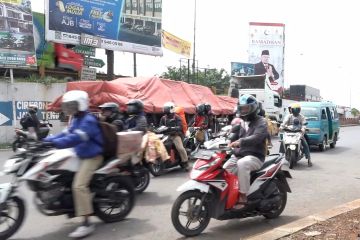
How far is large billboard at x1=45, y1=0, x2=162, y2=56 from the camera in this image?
22.1 meters

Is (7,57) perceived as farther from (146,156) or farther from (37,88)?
(146,156)

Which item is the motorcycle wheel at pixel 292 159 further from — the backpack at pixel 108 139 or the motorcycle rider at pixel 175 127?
the backpack at pixel 108 139

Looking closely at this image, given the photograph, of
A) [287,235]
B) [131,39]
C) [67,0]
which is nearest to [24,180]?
[287,235]

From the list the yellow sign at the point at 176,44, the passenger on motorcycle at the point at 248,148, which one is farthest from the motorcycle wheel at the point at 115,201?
the yellow sign at the point at 176,44

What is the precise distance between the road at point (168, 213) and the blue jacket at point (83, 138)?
103cm

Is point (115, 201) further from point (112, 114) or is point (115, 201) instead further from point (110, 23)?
point (110, 23)

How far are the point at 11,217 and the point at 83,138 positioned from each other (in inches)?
47.7

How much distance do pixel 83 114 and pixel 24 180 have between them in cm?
105

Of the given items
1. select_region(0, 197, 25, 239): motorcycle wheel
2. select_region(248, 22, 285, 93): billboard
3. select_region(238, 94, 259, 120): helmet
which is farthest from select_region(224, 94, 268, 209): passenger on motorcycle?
select_region(248, 22, 285, 93): billboard

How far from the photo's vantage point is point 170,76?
139 ft

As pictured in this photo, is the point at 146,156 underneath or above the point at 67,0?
underneath

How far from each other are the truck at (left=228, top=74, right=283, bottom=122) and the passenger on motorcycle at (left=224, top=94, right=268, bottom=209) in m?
19.3

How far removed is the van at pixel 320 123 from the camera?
1638 centimetres

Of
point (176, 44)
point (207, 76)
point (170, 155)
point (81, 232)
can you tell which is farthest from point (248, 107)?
point (207, 76)
